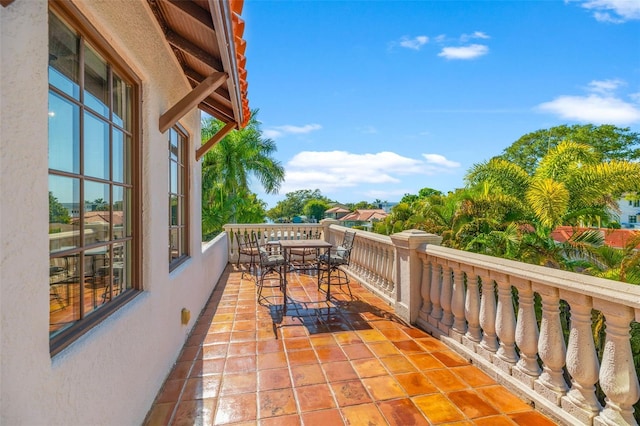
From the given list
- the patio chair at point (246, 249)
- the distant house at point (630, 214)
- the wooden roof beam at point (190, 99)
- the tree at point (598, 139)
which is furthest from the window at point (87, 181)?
the distant house at point (630, 214)

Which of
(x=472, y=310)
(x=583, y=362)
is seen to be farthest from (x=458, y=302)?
(x=583, y=362)

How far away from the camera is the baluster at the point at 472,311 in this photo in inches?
118

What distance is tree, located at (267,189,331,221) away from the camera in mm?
72662

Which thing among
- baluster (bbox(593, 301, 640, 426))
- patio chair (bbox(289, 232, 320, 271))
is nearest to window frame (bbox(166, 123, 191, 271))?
patio chair (bbox(289, 232, 320, 271))

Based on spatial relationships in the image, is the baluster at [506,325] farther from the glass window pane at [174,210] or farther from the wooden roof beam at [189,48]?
the glass window pane at [174,210]

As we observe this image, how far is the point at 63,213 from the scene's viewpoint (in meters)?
1.47

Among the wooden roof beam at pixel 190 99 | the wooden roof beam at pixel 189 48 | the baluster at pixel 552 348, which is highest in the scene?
the wooden roof beam at pixel 189 48

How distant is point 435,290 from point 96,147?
3.39 metres

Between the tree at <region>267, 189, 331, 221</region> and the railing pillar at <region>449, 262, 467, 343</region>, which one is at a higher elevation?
the tree at <region>267, 189, 331, 221</region>

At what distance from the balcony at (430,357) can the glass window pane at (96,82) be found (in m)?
2.09

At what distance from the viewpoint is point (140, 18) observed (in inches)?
86.2

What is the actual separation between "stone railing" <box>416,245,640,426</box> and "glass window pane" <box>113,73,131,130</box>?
3041mm

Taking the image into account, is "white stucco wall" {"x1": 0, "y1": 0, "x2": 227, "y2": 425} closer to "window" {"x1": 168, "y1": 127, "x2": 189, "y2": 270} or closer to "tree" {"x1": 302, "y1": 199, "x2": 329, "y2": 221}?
"window" {"x1": 168, "y1": 127, "x2": 189, "y2": 270}

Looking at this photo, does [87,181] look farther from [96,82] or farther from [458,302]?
[458,302]
